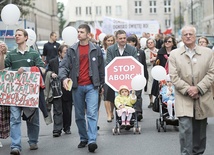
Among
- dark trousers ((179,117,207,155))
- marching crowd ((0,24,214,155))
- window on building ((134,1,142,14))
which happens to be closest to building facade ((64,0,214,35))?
window on building ((134,1,142,14))

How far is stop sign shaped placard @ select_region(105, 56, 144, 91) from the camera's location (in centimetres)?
1170

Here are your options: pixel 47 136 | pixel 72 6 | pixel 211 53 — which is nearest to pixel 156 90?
pixel 47 136

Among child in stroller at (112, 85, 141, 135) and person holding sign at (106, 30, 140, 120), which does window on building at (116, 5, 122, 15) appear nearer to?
person holding sign at (106, 30, 140, 120)

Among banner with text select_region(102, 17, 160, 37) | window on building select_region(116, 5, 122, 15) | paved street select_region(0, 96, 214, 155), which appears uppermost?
window on building select_region(116, 5, 122, 15)

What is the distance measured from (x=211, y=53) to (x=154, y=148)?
2.40 meters

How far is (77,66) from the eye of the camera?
9.79 meters

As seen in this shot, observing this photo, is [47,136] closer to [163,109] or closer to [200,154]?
[163,109]

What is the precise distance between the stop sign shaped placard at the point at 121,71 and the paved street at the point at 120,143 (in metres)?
0.94

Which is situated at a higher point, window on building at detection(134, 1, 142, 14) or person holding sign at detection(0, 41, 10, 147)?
window on building at detection(134, 1, 142, 14)

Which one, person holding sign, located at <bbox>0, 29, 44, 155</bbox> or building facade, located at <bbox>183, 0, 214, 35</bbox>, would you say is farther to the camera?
building facade, located at <bbox>183, 0, 214, 35</bbox>

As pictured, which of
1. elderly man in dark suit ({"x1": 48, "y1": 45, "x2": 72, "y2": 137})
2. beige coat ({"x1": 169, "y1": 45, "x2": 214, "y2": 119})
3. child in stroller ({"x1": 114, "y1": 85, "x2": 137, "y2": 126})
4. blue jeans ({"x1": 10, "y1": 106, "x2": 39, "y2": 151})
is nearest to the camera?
beige coat ({"x1": 169, "y1": 45, "x2": 214, "y2": 119})

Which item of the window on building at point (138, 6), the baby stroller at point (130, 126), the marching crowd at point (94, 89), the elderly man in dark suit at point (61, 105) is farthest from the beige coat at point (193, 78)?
the window on building at point (138, 6)

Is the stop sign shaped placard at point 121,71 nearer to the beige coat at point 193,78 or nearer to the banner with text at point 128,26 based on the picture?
the beige coat at point 193,78

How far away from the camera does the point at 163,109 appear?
11.8 metres
